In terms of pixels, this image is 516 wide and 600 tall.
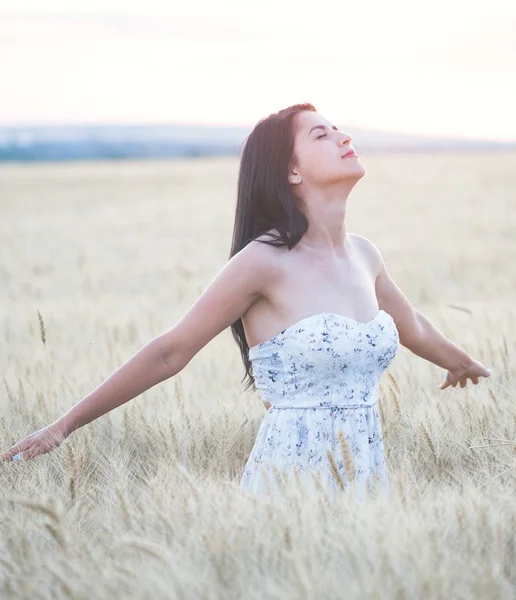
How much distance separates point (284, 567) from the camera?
1.79m

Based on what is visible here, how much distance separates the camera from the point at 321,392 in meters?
2.54

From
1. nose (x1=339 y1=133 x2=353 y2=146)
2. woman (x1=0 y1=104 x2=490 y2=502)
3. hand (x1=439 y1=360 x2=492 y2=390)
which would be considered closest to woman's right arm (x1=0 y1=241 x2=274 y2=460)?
woman (x1=0 y1=104 x2=490 y2=502)

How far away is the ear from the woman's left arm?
1.36 ft

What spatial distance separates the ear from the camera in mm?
2599

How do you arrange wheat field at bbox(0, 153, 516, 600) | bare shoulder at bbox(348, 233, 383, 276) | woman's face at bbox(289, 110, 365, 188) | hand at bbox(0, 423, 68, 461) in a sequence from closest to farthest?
wheat field at bbox(0, 153, 516, 600), hand at bbox(0, 423, 68, 461), woman's face at bbox(289, 110, 365, 188), bare shoulder at bbox(348, 233, 383, 276)

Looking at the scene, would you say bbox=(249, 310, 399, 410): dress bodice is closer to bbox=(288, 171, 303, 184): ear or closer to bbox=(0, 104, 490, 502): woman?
bbox=(0, 104, 490, 502): woman

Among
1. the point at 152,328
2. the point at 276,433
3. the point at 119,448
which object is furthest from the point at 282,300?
the point at 152,328

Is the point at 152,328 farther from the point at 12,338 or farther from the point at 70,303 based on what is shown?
the point at 70,303

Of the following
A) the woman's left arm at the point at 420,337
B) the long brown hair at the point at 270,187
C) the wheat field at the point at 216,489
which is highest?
the long brown hair at the point at 270,187

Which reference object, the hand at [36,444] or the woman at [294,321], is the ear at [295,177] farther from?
the hand at [36,444]

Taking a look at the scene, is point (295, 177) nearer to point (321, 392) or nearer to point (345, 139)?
point (345, 139)

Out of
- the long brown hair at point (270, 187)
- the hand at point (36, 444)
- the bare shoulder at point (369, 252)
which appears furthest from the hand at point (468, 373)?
the hand at point (36, 444)

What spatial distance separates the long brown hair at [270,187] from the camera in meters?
2.58

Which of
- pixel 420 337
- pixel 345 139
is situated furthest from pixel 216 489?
pixel 420 337
